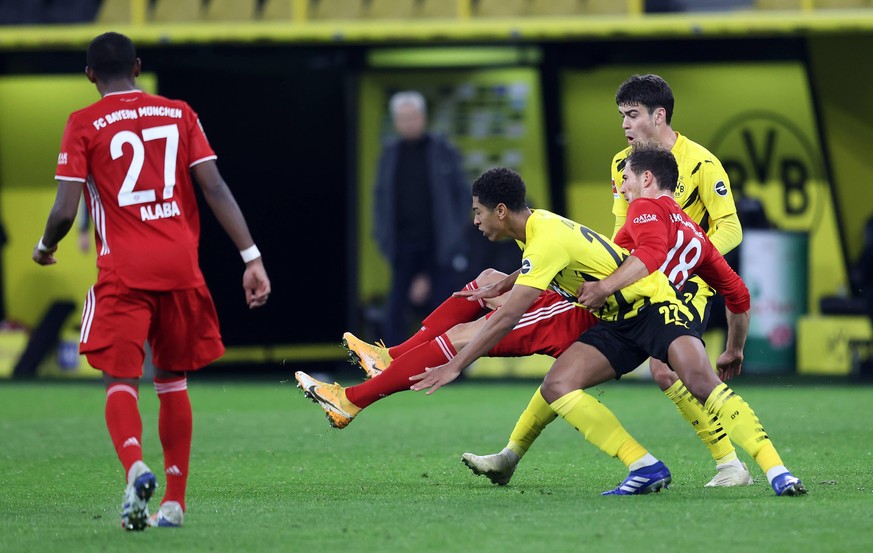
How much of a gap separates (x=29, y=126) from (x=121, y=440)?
38.8 ft

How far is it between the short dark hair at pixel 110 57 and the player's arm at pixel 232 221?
465mm

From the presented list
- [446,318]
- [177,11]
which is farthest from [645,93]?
[177,11]

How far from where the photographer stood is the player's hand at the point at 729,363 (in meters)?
7.33

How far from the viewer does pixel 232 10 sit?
15.5 m

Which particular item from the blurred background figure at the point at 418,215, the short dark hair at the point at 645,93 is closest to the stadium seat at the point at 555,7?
the blurred background figure at the point at 418,215

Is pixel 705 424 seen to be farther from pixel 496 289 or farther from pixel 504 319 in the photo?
pixel 504 319

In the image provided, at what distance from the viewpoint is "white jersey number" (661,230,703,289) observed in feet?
22.7

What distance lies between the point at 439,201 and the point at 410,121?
80 centimetres

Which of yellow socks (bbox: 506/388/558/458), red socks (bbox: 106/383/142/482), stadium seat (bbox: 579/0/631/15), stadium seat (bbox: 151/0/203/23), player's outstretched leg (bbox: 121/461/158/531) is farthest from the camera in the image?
stadium seat (bbox: 151/0/203/23)

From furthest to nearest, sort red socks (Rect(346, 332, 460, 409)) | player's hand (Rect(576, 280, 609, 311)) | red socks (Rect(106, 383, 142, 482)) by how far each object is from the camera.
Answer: red socks (Rect(346, 332, 460, 409))
player's hand (Rect(576, 280, 609, 311))
red socks (Rect(106, 383, 142, 482))

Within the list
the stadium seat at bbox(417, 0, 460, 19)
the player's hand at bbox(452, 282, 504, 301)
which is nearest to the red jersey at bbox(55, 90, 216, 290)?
the player's hand at bbox(452, 282, 504, 301)

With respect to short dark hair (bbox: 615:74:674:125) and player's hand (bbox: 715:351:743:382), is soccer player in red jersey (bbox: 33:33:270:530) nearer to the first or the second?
short dark hair (bbox: 615:74:674:125)

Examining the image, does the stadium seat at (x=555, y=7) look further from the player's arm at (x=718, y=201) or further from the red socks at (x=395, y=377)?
the red socks at (x=395, y=377)

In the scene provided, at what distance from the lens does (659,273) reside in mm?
6980
